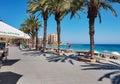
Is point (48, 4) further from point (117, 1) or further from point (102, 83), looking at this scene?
point (102, 83)

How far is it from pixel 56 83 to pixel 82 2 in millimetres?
13705

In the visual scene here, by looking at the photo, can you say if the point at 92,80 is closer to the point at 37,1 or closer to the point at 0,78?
the point at 0,78

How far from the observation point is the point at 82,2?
23.0 meters

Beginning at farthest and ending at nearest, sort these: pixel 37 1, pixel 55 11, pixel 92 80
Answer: pixel 37 1
pixel 55 11
pixel 92 80

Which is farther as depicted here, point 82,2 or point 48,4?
point 48,4

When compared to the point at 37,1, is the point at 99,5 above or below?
below

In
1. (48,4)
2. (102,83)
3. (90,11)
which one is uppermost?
(48,4)

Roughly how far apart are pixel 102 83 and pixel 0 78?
467 centimetres

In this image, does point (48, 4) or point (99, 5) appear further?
point (48, 4)

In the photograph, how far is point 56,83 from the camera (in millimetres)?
10617

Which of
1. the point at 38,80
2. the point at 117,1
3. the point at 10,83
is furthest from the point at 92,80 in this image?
the point at 117,1

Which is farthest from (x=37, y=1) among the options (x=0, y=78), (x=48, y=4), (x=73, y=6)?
(x=0, y=78)

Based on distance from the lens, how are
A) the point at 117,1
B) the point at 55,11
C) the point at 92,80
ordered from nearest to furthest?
the point at 92,80 < the point at 117,1 < the point at 55,11

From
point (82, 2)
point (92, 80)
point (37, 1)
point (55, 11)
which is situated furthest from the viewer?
point (37, 1)
